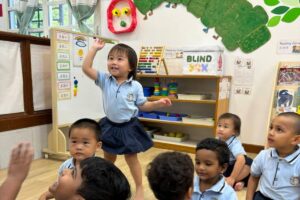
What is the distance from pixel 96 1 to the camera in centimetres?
422

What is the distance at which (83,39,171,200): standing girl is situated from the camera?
1942mm

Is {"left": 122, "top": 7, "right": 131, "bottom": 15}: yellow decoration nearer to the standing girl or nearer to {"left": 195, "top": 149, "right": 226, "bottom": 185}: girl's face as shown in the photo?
the standing girl

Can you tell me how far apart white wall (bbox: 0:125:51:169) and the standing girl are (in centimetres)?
136

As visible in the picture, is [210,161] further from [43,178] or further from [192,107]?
[192,107]

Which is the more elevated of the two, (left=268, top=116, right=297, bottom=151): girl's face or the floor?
(left=268, top=116, right=297, bottom=151): girl's face

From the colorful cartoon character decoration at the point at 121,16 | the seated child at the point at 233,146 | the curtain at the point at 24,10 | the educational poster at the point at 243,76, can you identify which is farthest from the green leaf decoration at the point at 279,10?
the curtain at the point at 24,10

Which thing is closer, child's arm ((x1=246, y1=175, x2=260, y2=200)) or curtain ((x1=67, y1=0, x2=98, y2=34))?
child's arm ((x1=246, y1=175, x2=260, y2=200))

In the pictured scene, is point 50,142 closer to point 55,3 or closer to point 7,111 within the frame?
point 7,111

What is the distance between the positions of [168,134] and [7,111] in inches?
69.8

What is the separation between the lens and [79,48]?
3254 mm

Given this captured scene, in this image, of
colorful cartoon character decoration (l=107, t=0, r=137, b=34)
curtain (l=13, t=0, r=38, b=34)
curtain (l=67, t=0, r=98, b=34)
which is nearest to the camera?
colorful cartoon character decoration (l=107, t=0, r=137, b=34)

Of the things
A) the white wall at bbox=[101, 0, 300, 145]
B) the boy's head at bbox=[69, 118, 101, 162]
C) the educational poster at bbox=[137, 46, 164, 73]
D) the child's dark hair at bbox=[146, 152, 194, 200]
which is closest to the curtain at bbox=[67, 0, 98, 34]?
the white wall at bbox=[101, 0, 300, 145]

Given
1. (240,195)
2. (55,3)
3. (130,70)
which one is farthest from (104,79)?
(55,3)

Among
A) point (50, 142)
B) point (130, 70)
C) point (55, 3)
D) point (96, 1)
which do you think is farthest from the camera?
point (55, 3)
